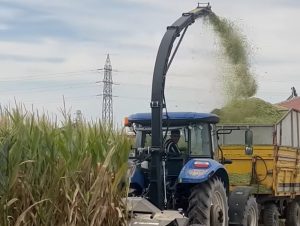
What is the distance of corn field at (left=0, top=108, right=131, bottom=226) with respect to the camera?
286 inches

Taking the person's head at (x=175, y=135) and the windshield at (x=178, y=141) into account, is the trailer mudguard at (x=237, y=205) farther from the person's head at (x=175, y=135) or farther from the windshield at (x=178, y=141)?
the person's head at (x=175, y=135)

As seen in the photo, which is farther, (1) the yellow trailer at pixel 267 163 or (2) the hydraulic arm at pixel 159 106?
(1) the yellow trailer at pixel 267 163

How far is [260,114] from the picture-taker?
15531 millimetres

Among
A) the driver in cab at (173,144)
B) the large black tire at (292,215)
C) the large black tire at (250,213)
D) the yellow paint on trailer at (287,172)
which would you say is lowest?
the large black tire at (292,215)

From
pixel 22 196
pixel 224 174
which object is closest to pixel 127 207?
pixel 22 196

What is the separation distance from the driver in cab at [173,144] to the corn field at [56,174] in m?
2.78

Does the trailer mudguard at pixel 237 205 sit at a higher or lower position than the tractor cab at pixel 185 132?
lower

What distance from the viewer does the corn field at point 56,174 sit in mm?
7266

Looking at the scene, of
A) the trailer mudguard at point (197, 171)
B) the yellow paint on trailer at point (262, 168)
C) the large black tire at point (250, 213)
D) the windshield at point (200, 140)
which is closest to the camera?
the trailer mudguard at point (197, 171)

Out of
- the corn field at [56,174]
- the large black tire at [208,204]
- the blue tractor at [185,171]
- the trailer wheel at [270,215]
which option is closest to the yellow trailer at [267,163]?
the trailer wheel at [270,215]

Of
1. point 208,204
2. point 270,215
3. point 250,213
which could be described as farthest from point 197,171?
point 270,215

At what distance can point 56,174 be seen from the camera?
24.4ft

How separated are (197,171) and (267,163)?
4.19 meters

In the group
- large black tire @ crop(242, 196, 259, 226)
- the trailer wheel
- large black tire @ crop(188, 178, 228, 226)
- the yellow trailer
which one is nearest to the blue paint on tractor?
large black tire @ crop(188, 178, 228, 226)
